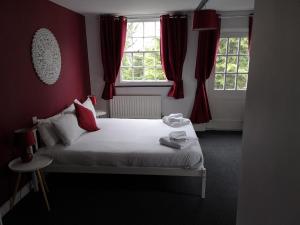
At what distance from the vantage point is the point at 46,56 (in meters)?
3.07

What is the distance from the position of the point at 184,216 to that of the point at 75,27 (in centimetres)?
362

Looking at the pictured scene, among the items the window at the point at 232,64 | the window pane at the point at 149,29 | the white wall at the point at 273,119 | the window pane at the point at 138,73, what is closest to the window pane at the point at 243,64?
the window at the point at 232,64

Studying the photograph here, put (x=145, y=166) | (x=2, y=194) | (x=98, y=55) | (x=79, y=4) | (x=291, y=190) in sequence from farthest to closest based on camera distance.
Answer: (x=98, y=55), (x=79, y=4), (x=145, y=166), (x=2, y=194), (x=291, y=190)

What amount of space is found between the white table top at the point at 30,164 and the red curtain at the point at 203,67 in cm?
301

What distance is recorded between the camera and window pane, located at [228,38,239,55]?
4.38 metres

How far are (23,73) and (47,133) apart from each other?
77cm

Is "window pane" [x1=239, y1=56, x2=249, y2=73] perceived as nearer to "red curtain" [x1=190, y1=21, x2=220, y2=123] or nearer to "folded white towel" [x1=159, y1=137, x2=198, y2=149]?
"red curtain" [x1=190, y1=21, x2=220, y2=123]

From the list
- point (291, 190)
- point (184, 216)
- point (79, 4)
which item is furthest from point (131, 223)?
point (79, 4)

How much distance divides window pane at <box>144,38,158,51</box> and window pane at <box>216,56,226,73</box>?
4.26ft

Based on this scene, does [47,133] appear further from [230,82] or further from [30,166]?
[230,82]

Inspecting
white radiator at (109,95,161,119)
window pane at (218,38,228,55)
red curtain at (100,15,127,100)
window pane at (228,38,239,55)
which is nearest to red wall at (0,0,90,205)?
red curtain at (100,15,127,100)

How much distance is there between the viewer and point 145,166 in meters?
2.56

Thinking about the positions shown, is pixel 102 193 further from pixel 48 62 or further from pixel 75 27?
pixel 75 27

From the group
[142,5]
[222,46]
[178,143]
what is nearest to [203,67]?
[222,46]
